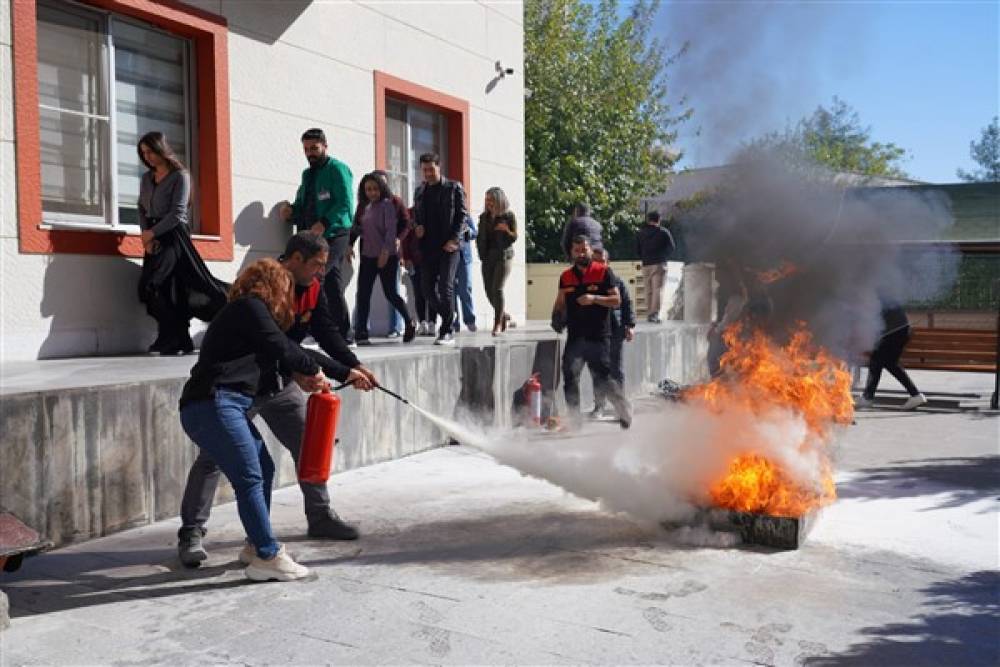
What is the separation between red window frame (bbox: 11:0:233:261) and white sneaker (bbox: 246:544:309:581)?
406 cm

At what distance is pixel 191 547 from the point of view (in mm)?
4680

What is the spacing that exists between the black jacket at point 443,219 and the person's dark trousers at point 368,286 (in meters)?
0.43

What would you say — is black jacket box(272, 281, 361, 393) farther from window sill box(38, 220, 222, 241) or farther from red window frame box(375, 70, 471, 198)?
red window frame box(375, 70, 471, 198)

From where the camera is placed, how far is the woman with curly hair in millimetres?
4387

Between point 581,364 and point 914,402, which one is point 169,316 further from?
point 914,402

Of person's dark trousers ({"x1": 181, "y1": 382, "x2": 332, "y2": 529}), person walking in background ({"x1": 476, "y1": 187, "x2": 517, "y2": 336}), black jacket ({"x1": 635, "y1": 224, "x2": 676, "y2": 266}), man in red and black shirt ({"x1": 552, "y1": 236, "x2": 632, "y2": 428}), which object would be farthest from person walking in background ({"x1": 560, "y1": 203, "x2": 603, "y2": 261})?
person's dark trousers ({"x1": 181, "y1": 382, "x2": 332, "y2": 529})

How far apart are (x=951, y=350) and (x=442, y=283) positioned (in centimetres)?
760

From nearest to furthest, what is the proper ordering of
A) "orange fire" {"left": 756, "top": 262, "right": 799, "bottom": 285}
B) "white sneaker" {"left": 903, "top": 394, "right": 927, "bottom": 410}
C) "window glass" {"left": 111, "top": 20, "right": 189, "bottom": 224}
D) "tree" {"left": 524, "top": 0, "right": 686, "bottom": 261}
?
"orange fire" {"left": 756, "top": 262, "right": 799, "bottom": 285} < "window glass" {"left": 111, "top": 20, "right": 189, "bottom": 224} < "white sneaker" {"left": 903, "top": 394, "right": 927, "bottom": 410} < "tree" {"left": 524, "top": 0, "right": 686, "bottom": 261}

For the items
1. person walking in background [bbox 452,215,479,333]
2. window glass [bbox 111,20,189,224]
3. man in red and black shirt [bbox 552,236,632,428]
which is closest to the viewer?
window glass [bbox 111,20,189,224]

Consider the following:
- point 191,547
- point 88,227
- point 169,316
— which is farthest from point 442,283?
point 191,547

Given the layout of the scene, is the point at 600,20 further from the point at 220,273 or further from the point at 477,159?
the point at 220,273

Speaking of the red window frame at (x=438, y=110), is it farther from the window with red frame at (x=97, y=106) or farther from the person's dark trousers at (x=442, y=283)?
the window with red frame at (x=97, y=106)

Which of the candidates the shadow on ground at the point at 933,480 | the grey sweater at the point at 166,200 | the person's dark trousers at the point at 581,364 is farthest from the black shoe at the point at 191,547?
the person's dark trousers at the point at 581,364

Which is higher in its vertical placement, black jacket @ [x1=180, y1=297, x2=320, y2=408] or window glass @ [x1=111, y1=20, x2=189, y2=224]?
window glass @ [x1=111, y1=20, x2=189, y2=224]
